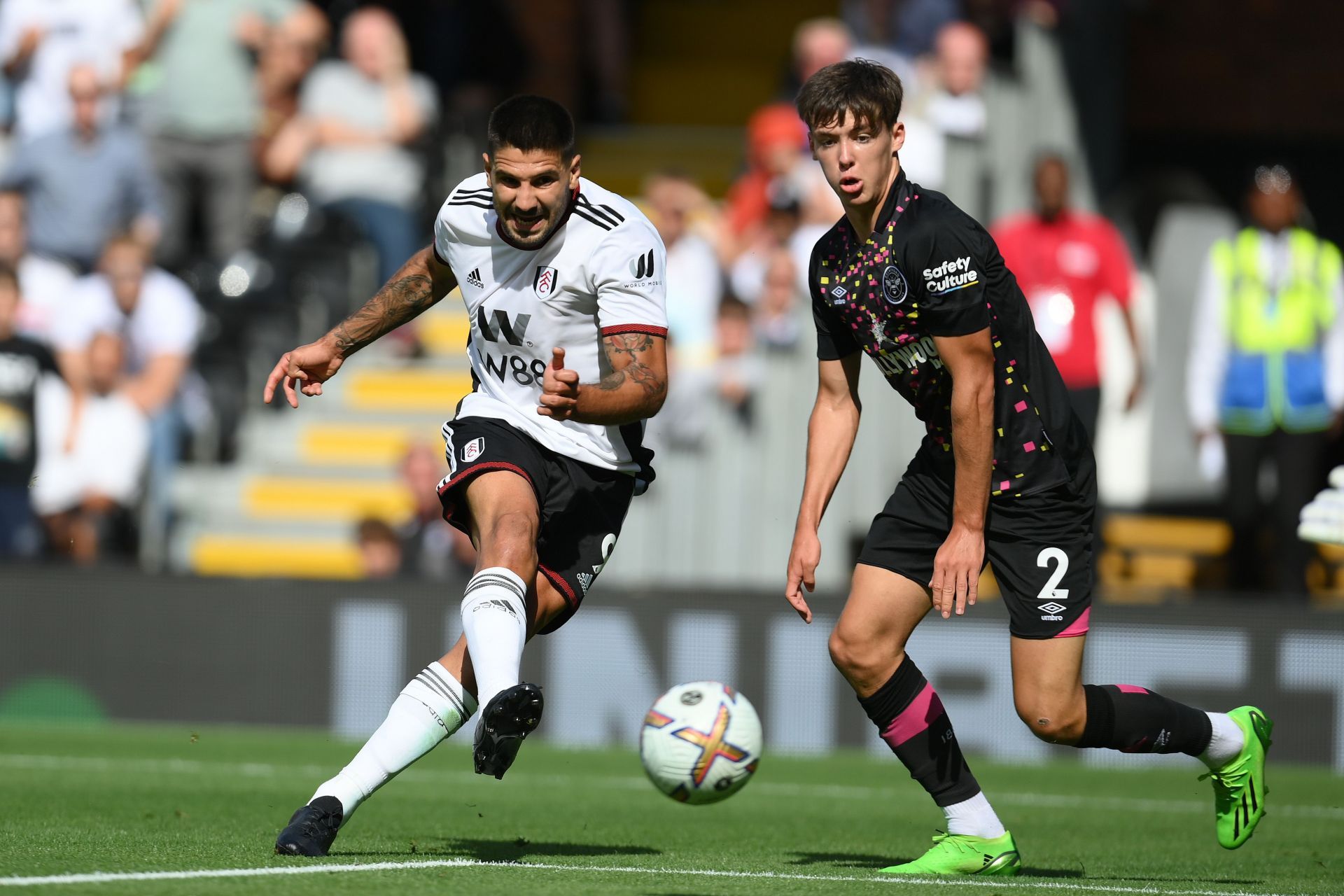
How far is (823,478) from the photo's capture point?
261 inches

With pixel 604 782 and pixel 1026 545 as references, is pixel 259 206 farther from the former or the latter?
pixel 1026 545

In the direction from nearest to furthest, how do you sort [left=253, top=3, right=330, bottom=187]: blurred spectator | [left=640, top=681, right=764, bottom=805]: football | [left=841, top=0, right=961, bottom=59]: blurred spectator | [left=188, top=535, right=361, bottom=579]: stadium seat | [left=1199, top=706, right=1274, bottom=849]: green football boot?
[left=1199, top=706, right=1274, bottom=849]: green football boot
[left=640, top=681, right=764, bottom=805]: football
[left=188, top=535, right=361, bottom=579]: stadium seat
[left=841, top=0, right=961, bottom=59]: blurred spectator
[left=253, top=3, right=330, bottom=187]: blurred spectator

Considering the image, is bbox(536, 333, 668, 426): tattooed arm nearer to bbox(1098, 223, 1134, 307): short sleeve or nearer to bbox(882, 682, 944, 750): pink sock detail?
bbox(882, 682, 944, 750): pink sock detail

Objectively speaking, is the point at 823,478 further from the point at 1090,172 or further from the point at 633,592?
the point at 1090,172

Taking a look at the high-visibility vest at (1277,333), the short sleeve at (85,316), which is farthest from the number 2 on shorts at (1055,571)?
the short sleeve at (85,316)

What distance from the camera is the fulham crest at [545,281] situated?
6410 millimetres

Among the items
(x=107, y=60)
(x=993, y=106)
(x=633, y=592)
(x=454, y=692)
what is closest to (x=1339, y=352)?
(x=993, y=106)

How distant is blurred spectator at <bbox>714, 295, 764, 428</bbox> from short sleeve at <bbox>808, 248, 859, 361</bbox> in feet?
20.2

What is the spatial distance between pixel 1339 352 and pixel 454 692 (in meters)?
7.38

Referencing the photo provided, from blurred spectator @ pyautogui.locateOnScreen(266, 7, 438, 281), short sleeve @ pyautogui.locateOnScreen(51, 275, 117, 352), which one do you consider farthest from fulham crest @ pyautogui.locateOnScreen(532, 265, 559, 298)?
blurred spectator @ pyautogui.locateOnScreen(266, 7, 438, 281)

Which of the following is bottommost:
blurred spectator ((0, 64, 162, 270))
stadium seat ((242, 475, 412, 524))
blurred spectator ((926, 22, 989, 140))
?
stadium seat ((242, 475, 412, 524))

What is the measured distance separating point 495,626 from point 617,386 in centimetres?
80

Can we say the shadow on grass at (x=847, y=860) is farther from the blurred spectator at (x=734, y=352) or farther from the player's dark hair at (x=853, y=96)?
the blurred spectator at (x=734, y=352)

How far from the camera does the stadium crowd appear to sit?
13336 millimetres
